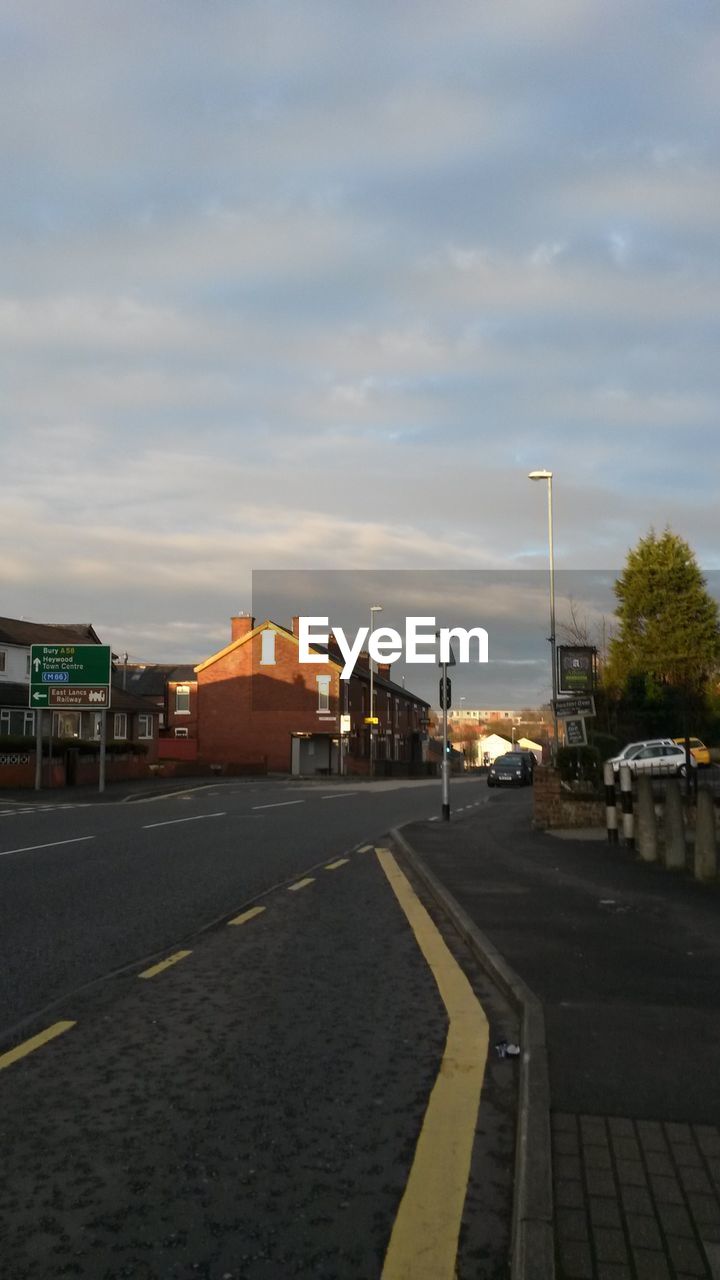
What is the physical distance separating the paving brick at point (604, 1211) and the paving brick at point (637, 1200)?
0.14ft

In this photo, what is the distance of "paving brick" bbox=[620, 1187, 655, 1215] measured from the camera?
11.8 ft

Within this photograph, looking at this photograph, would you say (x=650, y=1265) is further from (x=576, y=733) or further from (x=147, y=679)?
(x=147, y=679)

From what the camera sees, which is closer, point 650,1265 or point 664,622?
point 650,1265

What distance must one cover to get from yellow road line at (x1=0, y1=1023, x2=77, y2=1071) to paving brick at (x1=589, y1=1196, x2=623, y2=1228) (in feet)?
10.2

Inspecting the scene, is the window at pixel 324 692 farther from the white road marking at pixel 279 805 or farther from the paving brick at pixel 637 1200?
the paving brick at pixel 637 1200

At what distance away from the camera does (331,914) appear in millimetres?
10523

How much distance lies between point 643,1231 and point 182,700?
7001cm

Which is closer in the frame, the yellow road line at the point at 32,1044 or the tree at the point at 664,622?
the yellow road line at the point at 32,1044

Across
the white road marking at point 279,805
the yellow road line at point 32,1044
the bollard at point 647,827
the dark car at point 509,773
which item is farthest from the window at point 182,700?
the yellow road line at point 32,1044

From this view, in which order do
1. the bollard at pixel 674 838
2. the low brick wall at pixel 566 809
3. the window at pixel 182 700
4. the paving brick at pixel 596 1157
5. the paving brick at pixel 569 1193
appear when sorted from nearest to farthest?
1. the paving brick at pixel 569 1193
2. the paving brick at pixel 596 1157
3. the bollard at pixel 674 838
4. the low brick wall at pixel 566 809
5. the window at pixel 182 700

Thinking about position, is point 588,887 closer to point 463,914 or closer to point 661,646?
point 463,914

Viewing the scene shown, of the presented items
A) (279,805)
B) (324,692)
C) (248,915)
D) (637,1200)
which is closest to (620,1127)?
(637,1200)

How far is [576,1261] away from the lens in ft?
10.6

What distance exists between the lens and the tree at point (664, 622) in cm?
5309
